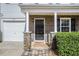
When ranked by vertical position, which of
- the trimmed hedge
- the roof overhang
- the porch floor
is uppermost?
the roof overhang

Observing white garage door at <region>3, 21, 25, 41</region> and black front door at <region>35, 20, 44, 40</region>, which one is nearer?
black front door at <region>35, 20, 44, 40</region>

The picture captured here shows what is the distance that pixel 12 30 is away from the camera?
24219 millimetres

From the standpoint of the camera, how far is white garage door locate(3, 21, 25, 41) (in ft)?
78.4

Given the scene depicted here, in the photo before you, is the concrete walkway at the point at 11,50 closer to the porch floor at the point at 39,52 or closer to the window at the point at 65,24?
the porch floor at the point at 39,52

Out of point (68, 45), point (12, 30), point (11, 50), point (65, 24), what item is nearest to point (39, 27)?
point (65, 24)

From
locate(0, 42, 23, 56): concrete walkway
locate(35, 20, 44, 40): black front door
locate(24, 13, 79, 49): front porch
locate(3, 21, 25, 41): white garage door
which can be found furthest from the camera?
locate(3, 21, 25, 41): white garage door

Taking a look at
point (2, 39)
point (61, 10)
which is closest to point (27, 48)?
point (61, 10)

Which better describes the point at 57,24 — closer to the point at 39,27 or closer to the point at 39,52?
the point at 39,27

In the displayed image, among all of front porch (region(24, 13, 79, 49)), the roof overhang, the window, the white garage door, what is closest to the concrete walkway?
the roof overhang

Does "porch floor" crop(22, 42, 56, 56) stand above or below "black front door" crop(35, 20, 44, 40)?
below

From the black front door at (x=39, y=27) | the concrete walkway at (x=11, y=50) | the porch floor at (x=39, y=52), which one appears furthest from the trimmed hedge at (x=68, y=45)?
the black front door at (x=39, y=27)

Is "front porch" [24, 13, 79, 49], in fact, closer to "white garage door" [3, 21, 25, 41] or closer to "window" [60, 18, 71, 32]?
"window" [60, 18, 71, 32]

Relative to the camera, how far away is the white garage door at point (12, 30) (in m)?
23.9

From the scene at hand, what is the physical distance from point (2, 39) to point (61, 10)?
27.7ft
